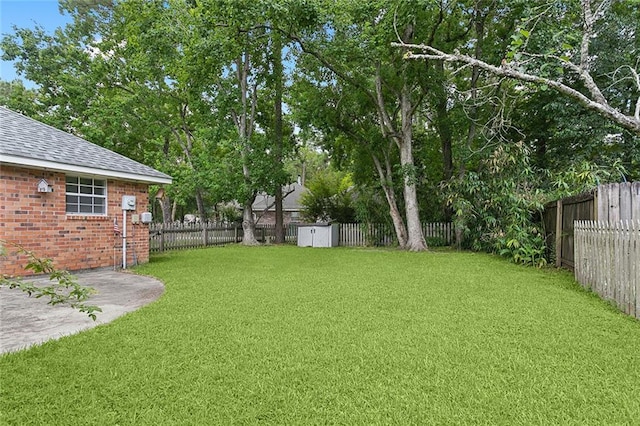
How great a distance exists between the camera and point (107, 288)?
6.83 meters

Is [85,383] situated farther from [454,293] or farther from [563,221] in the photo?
[563,221]

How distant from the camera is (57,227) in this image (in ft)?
26.8

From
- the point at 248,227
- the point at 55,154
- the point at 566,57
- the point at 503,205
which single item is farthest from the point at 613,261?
the point at 248,227

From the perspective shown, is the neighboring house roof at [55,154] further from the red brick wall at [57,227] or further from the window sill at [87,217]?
the window sill at [87,217]

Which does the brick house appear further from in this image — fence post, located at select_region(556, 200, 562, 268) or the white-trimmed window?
fence post, located at select_region(556, 200, 562, 268)

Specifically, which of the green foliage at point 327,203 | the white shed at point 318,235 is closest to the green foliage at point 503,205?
the white shed at point 318,235

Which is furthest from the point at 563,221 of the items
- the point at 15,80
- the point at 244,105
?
the point at 15,80

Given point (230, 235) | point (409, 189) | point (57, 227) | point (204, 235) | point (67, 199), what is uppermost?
point (409, 189)

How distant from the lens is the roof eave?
7137 millimetres

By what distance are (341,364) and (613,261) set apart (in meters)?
4.42

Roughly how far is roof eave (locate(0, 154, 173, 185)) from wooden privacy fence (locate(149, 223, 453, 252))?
13.9 ft

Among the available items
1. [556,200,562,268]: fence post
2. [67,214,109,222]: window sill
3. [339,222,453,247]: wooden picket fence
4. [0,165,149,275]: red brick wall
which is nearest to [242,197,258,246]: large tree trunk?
[339,222,453,247]: wooden picket fence

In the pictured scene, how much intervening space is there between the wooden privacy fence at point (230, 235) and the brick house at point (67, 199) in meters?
3.98

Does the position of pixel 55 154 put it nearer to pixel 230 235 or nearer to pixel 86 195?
pixel 86 195
